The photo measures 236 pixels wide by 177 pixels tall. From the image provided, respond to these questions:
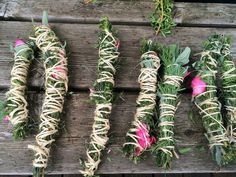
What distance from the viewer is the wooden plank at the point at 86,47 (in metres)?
1.65

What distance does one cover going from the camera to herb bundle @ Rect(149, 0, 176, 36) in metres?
1.75

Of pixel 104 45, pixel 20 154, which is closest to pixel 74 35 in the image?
pixel 104 45

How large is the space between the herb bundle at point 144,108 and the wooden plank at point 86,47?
0.29ft

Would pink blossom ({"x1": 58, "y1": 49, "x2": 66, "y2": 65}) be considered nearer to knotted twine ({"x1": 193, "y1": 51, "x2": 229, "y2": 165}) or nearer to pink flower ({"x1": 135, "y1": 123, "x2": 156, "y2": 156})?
pink flower ({"x1": 135, "y1": 123, "x2": 156, "y2": 156})

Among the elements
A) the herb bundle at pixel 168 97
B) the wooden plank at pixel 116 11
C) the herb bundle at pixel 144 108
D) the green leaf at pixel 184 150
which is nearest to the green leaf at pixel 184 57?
the herb bundle at pixel 168 97

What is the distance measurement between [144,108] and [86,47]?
0.42 metres

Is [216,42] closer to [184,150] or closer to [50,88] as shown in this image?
[184,150]

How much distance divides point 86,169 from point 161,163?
1.05ft

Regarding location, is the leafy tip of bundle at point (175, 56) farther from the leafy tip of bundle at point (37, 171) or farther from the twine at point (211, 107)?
the leafy tip of bundle at point (37, 171)

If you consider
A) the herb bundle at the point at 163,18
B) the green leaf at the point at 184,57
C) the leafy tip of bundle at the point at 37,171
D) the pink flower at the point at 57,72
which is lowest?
the leafy tip of bundle at the point at 37,171

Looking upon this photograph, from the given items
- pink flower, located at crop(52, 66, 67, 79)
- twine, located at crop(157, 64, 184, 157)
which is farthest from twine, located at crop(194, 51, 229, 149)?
pink flower, located at crop(52, 66, 67, 79)

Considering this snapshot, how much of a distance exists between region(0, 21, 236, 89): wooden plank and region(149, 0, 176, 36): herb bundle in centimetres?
4

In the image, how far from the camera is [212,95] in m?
1.60

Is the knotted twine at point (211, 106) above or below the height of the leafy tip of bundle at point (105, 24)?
below
